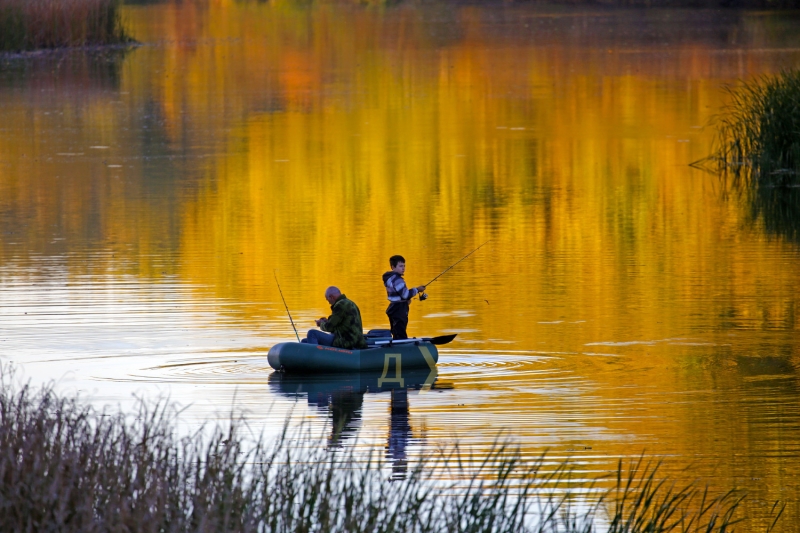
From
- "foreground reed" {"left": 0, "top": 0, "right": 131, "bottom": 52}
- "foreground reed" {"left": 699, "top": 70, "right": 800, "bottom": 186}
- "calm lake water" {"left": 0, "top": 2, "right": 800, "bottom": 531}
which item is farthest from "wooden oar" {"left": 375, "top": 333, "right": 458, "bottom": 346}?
"foreground reed" {"left": 0, "top": 0, "right": 131, "bottom": 52}

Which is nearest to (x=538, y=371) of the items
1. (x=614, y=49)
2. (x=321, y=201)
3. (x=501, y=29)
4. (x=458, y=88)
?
(x=321, y=201)

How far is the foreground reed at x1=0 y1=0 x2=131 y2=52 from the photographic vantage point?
49.1m

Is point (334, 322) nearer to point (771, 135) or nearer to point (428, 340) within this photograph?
point (428, 340)

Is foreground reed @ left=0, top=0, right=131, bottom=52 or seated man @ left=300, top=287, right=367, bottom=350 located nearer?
seated man @ left=300, top=287, right=367, bottom=350

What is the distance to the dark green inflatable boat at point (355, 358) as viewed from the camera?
41.1 feet

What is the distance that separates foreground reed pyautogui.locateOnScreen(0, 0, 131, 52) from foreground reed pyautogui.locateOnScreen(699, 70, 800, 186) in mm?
28368

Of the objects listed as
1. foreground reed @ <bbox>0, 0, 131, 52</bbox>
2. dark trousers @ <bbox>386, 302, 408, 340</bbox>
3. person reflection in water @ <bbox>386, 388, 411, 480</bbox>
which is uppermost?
foreground reed @ <bbox>0, 0, 131, 52</bbox>

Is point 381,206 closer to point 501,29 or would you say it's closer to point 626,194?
point 626,194

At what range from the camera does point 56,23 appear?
51.4 meters

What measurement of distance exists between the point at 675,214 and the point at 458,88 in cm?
2081

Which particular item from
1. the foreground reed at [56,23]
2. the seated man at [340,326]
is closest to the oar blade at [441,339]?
the seated man at [340,326]

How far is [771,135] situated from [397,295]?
40.9ft

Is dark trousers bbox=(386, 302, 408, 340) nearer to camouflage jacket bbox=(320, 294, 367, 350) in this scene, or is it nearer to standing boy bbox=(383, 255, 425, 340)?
standing boy bbox=(383, 255, 425, 340)

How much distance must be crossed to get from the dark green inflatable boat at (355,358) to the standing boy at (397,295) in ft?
1.97
